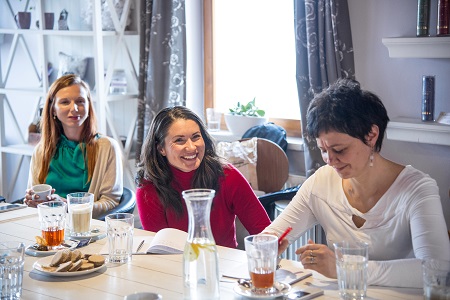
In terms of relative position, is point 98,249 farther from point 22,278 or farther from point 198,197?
point 198,197

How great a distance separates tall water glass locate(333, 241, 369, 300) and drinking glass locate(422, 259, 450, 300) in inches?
6.6

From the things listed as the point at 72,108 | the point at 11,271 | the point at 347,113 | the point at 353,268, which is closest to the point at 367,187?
the point at 347,113

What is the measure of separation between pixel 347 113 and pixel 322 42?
1.46 meters

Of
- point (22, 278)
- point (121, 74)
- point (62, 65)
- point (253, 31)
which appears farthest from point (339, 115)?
point (62, 65)

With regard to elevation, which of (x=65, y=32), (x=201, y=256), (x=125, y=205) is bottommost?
(x=125, y=205)

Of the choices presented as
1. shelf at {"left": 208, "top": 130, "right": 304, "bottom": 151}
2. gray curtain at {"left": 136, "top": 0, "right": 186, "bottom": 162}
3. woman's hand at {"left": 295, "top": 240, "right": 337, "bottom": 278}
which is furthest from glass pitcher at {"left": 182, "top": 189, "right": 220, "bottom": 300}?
gray curtain at {"left": 136, "top": 0, "right": 186, "bottom": 162}

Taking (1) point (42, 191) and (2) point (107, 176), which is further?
(2) point (107, 176)

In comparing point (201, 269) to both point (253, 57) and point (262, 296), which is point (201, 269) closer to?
point (262, 296)

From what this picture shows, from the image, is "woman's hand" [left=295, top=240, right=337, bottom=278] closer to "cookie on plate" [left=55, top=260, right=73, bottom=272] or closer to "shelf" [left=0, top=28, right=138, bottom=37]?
"cookie on plate" [left=55, top=260, right=73, bottom=272]

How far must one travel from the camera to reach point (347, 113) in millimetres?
2117

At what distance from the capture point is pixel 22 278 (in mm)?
1890

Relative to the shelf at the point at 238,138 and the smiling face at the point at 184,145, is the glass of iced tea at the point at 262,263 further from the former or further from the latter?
the shelf at the point at 238,138

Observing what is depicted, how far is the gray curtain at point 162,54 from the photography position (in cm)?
413

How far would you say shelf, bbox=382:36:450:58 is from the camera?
312 cm
